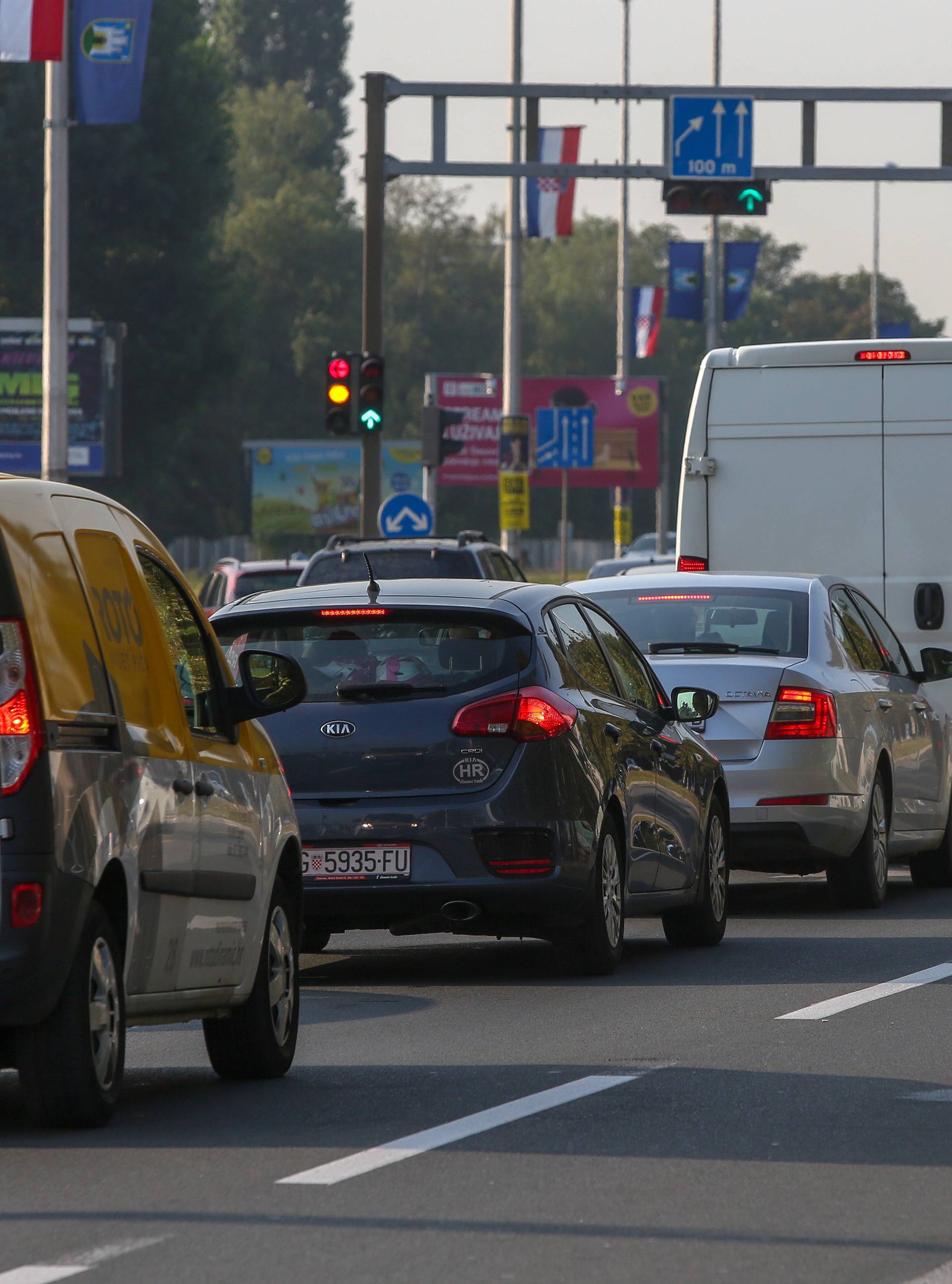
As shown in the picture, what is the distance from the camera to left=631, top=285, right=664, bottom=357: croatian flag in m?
64.0

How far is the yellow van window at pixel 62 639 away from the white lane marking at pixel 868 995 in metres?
3.47

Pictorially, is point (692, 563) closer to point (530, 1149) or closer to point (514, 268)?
point (530, 1149)

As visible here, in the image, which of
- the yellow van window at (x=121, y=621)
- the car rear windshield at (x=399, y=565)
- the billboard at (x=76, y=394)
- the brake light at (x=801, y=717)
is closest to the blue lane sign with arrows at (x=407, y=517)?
the car rear windshield at (x=399, y=565)

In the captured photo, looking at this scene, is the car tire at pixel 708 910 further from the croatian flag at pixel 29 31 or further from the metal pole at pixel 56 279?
the croatian flag at pixel 29 31

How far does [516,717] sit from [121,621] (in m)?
3.36

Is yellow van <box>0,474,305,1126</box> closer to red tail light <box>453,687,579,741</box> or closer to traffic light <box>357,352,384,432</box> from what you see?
red tail light <box>453,687,579,741</box>

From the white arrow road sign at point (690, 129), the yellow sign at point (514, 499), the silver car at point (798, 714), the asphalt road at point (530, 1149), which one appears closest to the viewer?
the asphalt road at point (530, 1149)

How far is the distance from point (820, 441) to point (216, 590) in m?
9.61

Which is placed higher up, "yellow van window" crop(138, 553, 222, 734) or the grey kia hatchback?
"yellow van window" crop(138, 553, 222, 734)

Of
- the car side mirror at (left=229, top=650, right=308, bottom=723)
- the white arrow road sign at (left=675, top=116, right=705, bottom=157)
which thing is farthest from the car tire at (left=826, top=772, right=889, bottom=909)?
the white arrow road sign at (left=675, top=116, right=705, bottom=157)

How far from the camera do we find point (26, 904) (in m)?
6.49

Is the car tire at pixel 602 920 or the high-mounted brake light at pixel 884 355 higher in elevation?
the high-mounted brake light at pixel 884 355

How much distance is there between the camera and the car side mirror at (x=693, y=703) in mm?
12234

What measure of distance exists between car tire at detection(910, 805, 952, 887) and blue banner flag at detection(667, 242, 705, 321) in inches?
1774
